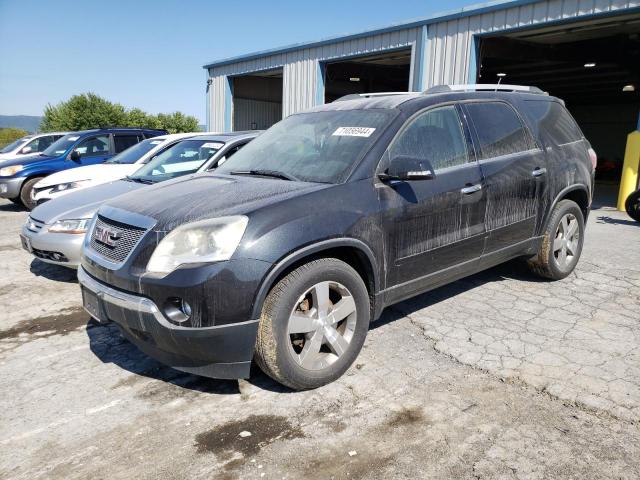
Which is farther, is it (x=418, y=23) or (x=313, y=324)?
(x=418, y=23)

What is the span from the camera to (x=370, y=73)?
60.8ft

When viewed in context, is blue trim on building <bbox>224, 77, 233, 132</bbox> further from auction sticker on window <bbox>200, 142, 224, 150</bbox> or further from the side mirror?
the side mirror

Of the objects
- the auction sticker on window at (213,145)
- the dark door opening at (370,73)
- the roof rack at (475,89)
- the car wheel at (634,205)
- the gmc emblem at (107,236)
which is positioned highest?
the dark door opening at (370,73)

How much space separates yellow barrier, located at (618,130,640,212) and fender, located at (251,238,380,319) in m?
9.48

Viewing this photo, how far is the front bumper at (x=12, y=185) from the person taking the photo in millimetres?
10508

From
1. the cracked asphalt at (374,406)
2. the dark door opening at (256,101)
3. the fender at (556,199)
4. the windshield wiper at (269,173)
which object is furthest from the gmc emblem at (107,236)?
the dark door opening at (256,101)

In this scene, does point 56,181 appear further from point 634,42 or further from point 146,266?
point 634,42

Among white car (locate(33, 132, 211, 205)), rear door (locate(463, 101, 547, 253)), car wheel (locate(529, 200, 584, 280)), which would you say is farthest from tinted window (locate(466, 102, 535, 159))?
white car (locate(33, 132, 211, 205))

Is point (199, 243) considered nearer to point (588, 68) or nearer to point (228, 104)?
point (228, 104)

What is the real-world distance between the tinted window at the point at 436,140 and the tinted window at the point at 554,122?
1.23m

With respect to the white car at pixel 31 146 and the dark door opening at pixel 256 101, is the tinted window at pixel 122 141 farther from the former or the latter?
the dark door opening at pixel 256 101

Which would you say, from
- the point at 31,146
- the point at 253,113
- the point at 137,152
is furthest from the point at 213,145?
the point at 253,113

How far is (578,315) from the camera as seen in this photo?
4281 mm

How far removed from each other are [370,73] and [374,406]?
677 inches
